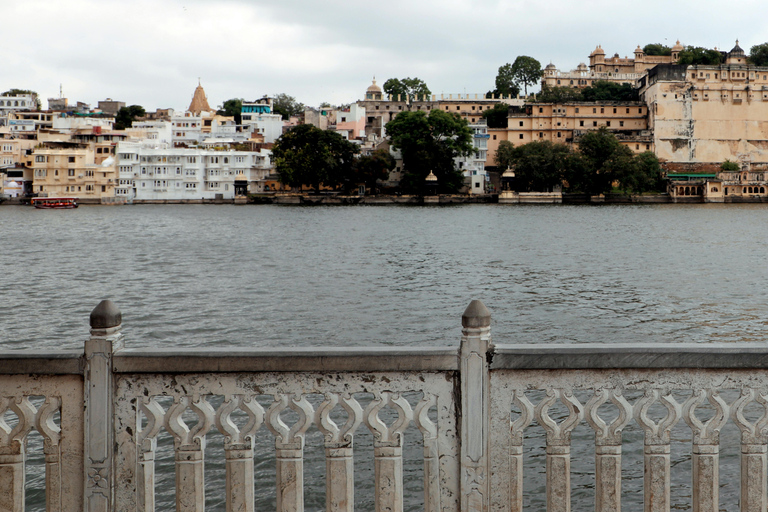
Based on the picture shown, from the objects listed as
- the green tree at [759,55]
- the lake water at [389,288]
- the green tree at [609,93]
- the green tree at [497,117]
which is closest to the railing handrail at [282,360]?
the lake water at [389,288]

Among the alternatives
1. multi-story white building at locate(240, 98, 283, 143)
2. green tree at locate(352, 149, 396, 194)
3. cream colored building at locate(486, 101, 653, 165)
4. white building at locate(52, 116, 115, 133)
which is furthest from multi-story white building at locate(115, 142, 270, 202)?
cream colored building at locate(486, 101, 653, 165)

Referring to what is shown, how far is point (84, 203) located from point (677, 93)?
68184 millimetres

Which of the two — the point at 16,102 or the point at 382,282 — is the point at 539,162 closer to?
the point at 382,282

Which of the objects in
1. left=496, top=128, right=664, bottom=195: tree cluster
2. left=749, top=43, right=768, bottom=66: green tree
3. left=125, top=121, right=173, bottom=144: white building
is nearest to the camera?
left=496, top=128, right=664, bottom=195: tree cluster

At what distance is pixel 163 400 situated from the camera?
399 inches

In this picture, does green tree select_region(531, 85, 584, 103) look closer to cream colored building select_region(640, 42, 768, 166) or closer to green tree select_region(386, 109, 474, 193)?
cream colored building select_region(640, 42, 768, 166)

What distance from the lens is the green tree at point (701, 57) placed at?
10275 centimetres

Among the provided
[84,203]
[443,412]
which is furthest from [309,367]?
[84,203]

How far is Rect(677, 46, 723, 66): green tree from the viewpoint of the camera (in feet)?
337

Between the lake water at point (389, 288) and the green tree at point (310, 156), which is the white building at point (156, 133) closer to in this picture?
the green tree at point (310, 156)

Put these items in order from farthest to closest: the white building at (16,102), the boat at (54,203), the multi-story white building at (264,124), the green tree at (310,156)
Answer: the white building at (16,102)
the multi-story white building at (264,124)
the boat at (54,203)
the green tree at (310,156)

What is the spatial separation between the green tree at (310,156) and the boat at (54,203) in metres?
21.8

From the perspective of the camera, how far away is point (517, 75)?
4633 inches

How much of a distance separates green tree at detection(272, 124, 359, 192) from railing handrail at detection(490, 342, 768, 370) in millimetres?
75978
